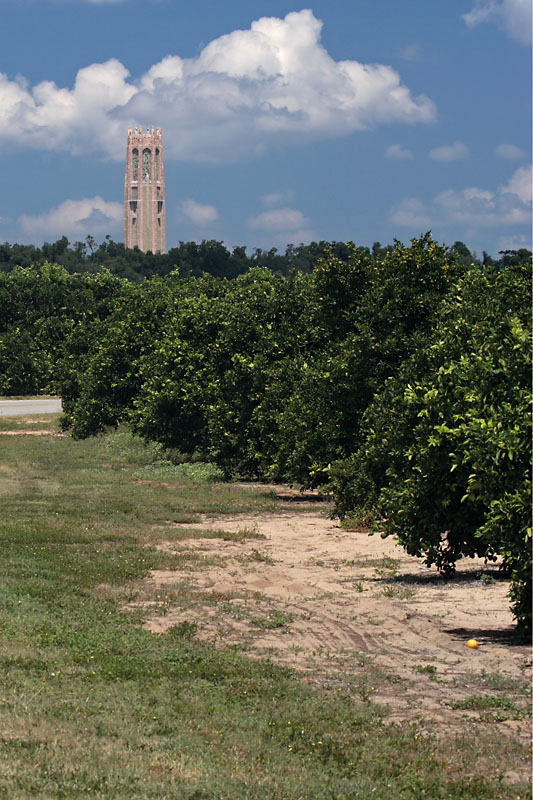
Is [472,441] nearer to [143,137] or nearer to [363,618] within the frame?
[363,618]

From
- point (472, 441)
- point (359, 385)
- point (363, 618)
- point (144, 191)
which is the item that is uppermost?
point (144, 191)

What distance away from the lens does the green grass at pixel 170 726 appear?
5.71 metres

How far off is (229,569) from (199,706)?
17.4 ft

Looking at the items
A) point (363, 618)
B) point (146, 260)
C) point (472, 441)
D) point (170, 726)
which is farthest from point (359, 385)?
point (146, 260)

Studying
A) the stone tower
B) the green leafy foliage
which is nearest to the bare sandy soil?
the green leafy foliage

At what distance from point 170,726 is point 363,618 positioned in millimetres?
3662

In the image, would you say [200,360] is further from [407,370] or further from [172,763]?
[172,763]

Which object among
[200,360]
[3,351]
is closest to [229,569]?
[200,360]

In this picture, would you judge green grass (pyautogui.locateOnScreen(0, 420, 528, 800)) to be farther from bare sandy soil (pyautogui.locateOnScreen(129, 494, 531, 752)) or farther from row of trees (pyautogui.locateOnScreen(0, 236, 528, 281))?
row of trees (pyautogui.locateOnScreen(0, 236, 528, 281))

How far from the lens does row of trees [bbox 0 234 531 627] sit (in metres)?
8.86

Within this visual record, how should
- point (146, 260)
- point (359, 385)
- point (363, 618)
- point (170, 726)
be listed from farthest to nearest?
point (146, 260)
point (359, 385)
point (363, 618)
point (170, 726)

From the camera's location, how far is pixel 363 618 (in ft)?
32.5

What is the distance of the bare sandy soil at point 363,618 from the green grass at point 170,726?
0.33 metres

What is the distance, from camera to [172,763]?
5961 millimetres
